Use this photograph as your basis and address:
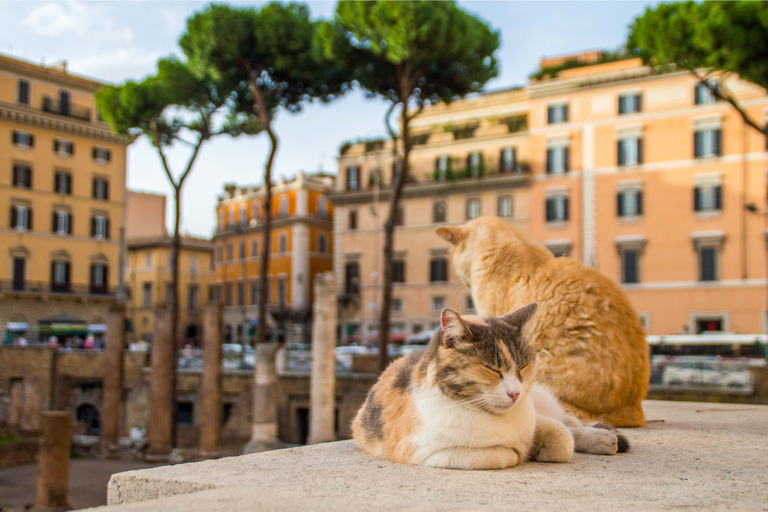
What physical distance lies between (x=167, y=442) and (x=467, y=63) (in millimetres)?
12574

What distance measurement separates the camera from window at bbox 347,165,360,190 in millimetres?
37500

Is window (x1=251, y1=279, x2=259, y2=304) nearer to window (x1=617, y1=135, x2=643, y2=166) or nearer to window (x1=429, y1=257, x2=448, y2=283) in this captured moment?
window (x1=429, y1=257, x2=448, y2=283)

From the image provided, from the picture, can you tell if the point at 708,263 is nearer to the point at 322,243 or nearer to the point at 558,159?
the point at 558,159

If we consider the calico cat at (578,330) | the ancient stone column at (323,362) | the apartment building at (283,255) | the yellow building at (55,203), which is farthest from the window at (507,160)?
the calico cat at (578,330)

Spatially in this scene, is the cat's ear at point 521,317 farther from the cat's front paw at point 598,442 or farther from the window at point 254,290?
the window at point 254,290

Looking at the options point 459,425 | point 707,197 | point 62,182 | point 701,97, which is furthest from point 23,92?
point 459,425

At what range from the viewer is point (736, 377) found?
51.2 ft

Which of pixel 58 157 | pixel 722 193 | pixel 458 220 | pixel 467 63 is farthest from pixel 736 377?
pixel 58 157

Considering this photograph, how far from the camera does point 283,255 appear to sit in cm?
4178

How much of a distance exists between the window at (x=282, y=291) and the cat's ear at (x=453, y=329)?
38634 mm

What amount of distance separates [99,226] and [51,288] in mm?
4268

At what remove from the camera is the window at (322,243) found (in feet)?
138

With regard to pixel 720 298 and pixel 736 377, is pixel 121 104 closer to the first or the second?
pixel 736 377

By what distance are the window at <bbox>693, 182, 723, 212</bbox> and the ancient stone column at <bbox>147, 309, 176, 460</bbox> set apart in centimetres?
2134
